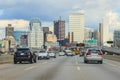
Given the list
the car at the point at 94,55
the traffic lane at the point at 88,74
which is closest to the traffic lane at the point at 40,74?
the traffic lane at the point at 88,74

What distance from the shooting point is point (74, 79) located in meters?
19.4

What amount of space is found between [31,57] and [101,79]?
22657 millimetres

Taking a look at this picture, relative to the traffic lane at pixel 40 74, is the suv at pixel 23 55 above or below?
above

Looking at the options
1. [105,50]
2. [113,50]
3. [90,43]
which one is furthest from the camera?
[90,43]

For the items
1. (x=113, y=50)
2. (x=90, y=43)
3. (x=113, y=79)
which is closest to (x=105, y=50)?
(x=113, y=50)

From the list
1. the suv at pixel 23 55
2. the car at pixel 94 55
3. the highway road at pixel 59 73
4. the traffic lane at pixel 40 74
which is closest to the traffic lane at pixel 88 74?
the highway road at pixel 59 73

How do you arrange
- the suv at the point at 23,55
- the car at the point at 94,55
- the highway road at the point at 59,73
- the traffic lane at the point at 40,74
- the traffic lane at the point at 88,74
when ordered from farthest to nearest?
the car at the point at 94,55 < the suv at the point at 23,55 < the highway road at the point at 59,73 < the traffic lane at the point at 88,74 < the traffic lane at the point at 40,74

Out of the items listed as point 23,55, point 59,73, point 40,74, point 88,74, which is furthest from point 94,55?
point 40,74

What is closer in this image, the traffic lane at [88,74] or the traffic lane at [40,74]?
the traffic lane at [40,74]

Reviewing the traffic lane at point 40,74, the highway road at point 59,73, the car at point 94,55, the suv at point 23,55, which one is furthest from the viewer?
the car at point 94,55

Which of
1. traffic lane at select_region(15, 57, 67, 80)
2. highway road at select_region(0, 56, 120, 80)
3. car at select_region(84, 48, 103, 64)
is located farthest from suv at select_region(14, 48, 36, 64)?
traffic lane at select_region(15, 57, 67, 80)

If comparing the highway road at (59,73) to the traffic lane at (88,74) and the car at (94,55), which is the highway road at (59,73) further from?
the car at (94,55)

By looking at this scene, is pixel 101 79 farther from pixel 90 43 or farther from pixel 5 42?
pixel 5 42

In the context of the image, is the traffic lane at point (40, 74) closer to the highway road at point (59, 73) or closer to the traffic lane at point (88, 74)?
the highway road at point (59, 73)
